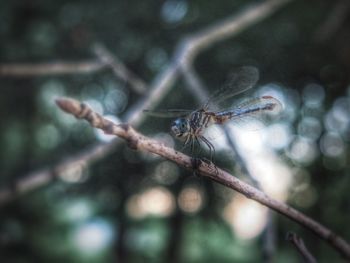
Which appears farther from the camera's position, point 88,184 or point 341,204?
point 88,184

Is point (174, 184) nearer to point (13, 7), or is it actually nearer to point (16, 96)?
point (16, 96)

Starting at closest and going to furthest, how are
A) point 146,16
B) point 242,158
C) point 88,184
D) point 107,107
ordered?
1. point 242,158
2. point 146,16
3. point 107,107
4. point 88,184

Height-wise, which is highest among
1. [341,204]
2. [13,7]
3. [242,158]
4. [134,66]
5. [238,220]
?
[13,7]

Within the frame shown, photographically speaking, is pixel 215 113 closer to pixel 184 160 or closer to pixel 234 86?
pixel 234 86

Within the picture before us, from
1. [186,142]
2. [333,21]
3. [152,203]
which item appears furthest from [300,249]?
[152,203]

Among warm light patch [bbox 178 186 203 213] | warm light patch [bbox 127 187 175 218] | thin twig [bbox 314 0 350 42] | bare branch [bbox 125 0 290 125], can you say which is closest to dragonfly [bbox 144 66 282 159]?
bare branch [bbox 125 0 290 125]

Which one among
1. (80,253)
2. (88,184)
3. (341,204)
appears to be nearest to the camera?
(341,204)

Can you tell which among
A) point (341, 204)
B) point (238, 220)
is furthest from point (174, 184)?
point (341, 204)

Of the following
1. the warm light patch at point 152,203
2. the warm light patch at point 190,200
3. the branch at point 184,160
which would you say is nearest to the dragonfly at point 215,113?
the branch at point 184,160
